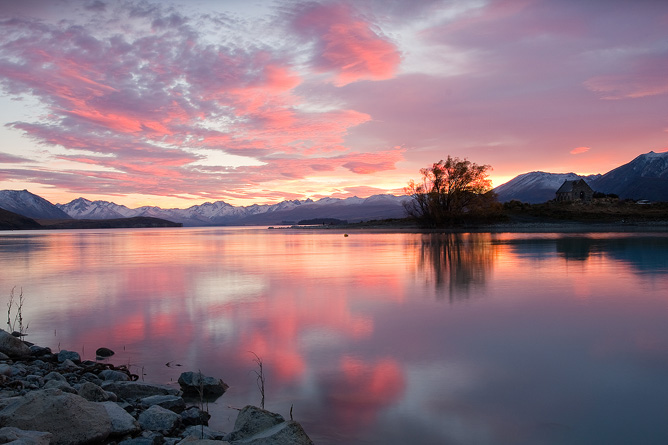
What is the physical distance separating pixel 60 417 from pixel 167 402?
173 cm

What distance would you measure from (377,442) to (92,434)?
364cm

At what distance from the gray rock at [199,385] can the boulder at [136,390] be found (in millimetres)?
221

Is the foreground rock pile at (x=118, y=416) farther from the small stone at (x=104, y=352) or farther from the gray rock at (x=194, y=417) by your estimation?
the small stone at (x=104, y=352)

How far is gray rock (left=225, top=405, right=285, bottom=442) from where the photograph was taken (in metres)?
5.95

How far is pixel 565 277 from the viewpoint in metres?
20.5

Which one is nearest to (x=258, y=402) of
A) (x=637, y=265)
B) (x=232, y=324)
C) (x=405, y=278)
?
(x=232, y=324)

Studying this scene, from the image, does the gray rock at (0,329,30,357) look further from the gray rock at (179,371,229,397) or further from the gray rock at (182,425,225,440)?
the gray rock at (182,425,225,440)

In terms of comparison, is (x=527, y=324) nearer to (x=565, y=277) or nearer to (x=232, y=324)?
(x=232, y=324)

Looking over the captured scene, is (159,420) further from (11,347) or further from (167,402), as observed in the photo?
(11,347)

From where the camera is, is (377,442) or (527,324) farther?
(527,324)

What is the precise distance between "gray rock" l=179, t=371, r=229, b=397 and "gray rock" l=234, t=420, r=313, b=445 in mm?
2513

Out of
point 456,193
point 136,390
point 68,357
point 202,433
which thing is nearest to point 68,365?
point 68,357

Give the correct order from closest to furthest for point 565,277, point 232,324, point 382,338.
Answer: point 382,338 → point 232,324 → point 565,277

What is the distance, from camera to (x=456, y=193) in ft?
289
